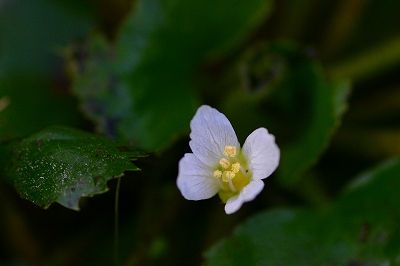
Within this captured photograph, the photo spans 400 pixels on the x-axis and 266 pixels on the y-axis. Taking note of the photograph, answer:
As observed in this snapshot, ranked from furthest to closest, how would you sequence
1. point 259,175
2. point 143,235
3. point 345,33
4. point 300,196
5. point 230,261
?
point 345,33
point 300,196
point 143,235
point 230,261
point 259,175

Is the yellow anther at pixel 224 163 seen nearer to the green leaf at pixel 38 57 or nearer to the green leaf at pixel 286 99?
the green leaf at pixel 286 99

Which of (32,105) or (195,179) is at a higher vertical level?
(32,105)

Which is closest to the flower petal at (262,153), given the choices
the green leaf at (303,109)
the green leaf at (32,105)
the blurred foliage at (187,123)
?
the blurred foliage at (187,123)

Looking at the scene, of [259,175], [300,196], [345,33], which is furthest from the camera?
[345,33]

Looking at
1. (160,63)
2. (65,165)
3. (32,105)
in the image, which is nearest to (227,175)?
(65,165)

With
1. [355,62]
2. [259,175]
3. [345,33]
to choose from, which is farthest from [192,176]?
[345,33]

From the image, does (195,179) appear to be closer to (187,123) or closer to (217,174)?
(217,174)

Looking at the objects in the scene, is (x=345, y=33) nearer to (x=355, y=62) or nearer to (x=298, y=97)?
(x=355, y=62)
